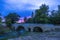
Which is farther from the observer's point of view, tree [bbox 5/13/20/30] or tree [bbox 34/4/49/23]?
tree [bbox 34/4/49/23]

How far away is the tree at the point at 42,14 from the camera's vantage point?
741 inches

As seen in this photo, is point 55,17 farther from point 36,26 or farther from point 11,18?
point 11,18

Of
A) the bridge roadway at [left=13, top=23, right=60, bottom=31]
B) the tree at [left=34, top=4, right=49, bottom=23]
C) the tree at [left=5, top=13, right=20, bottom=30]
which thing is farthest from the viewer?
the tree at [left=34, top=4, right=49, bottom=23]

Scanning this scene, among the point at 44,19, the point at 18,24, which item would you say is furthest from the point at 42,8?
the point at 18,24

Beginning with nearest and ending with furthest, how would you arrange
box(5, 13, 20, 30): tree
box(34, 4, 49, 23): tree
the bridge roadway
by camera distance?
the bridge roadway < box(5, 13, 20, 30): tree < box(34, 4, 49, 23): tree

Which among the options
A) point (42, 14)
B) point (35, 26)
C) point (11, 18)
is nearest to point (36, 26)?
point (35, 26)

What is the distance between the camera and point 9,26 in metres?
18.6

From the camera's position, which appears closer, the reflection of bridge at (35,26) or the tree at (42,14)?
the reflection of bridge at (35,26)

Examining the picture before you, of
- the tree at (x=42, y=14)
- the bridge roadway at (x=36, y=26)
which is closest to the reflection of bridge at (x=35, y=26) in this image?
the bridge roadway at (x=36, y=26)

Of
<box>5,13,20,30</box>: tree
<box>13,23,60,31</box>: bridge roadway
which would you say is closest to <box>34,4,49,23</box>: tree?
<box>13,23,60,31</box>: bridge roadway

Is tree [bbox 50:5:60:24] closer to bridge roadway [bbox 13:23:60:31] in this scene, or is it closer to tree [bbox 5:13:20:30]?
bridge roadway [bbox 13:23:60:31]

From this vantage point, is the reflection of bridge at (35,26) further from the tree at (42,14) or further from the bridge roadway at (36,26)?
the tree at (42,14)

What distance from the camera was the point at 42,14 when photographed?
1945 centimetres

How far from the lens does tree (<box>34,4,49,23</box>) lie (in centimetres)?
1883
